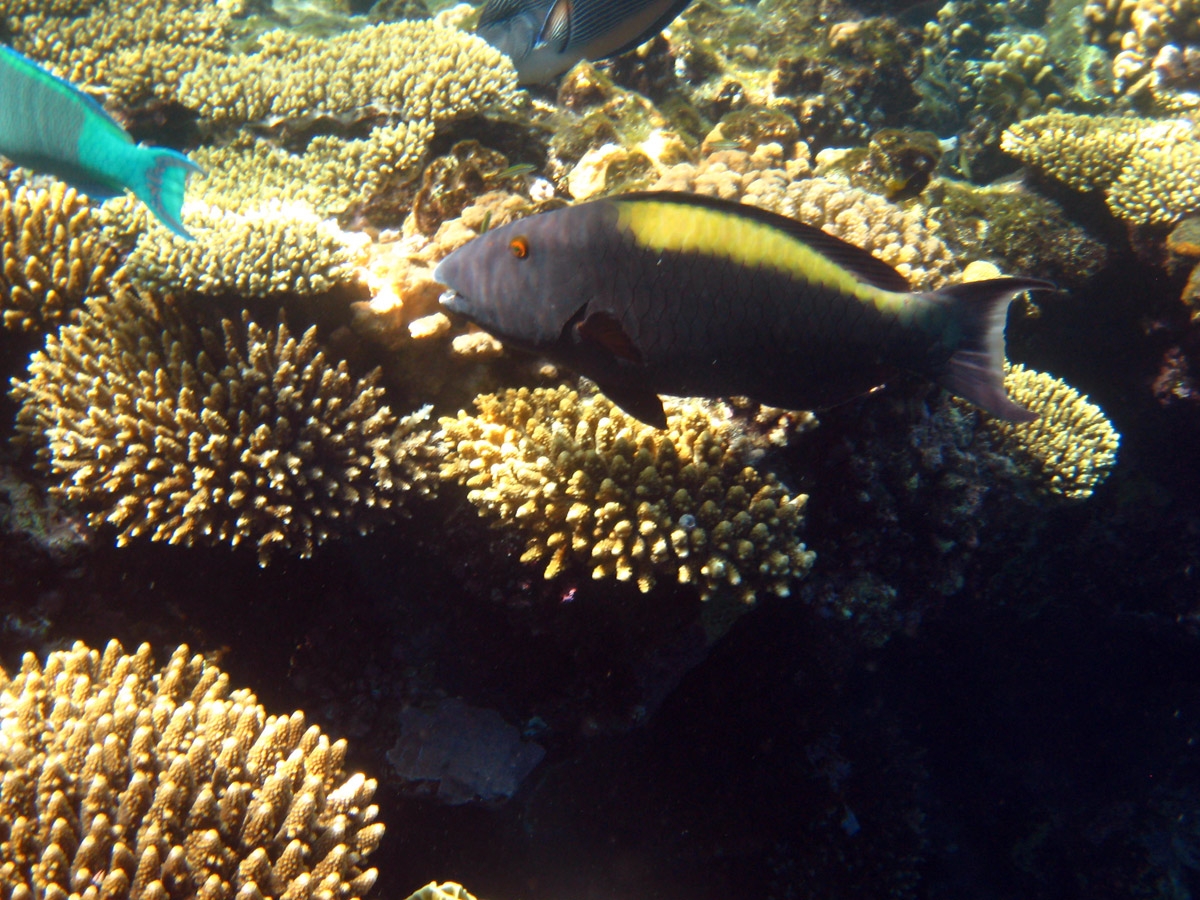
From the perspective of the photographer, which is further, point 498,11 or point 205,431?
point 498,11

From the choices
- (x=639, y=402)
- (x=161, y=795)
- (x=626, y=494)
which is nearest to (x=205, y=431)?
(x=161, y=795)

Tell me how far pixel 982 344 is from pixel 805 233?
0.66m

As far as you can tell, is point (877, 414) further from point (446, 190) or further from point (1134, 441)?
point (1134, 441)

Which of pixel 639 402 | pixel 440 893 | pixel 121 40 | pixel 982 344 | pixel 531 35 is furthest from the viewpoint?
pixel 121 40

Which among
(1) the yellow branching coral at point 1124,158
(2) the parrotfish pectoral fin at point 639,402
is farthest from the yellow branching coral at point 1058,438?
(2) the parrotfish pectoral fin at point 639,402

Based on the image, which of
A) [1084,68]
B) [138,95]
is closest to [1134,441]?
[1084,68]

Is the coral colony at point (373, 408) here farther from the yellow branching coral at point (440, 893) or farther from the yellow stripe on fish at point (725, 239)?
the yellow stripe on fish at point (725, 239)

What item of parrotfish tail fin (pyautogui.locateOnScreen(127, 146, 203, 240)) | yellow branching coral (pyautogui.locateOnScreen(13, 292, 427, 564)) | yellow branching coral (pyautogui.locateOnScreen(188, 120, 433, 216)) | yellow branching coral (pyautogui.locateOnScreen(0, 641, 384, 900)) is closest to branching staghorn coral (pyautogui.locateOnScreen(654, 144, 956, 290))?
yellow branching coral (pyautogui.locateOnScreen(188, 120, 433, 216))

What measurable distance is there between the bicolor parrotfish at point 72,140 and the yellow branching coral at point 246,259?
0.93m

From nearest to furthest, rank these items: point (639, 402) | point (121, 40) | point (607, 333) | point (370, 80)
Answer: point (607, 333) → point (639, 402) → point (370, 80) → point (121, 40)

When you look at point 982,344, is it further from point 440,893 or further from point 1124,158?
point 1124,158

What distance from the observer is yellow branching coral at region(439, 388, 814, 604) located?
10.0ft

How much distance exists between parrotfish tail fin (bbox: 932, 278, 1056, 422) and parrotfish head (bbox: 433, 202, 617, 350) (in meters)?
1.07

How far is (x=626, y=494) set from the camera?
3.10 m
